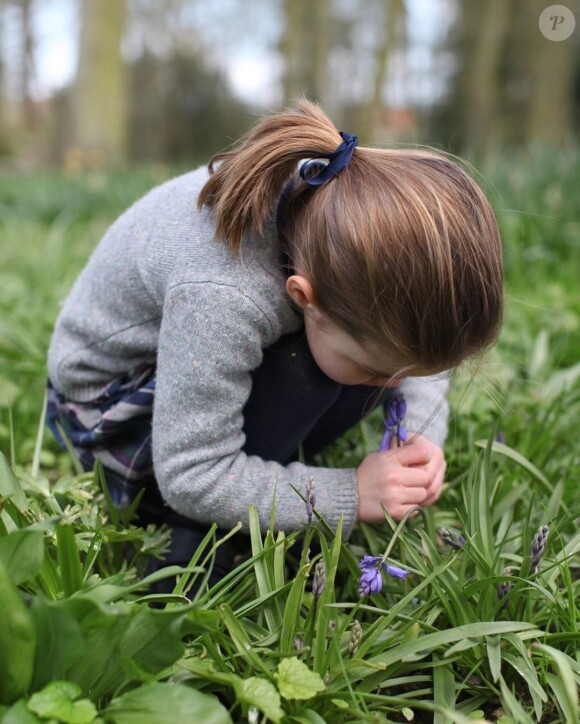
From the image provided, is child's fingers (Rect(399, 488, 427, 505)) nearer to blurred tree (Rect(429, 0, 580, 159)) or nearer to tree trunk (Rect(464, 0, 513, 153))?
blurred tree (Rect(429, 0, 580, 159))

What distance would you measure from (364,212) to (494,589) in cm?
65

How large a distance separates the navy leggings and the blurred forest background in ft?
12.0

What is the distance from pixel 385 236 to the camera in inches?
44.8

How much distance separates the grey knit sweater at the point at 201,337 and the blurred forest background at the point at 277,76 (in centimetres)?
365

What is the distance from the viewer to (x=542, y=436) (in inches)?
69.0

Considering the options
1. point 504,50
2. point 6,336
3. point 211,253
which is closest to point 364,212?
point 211,253

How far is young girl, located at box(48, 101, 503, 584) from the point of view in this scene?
1.16m

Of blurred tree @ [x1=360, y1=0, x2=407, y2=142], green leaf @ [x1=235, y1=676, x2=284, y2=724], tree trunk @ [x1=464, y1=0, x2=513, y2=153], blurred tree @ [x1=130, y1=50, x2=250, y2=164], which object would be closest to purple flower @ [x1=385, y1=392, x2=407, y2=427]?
green leaf @ [x1=235, y1=676, x2=284, y2=724]

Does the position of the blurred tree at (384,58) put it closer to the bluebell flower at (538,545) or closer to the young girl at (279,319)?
the young girl at (279,319)

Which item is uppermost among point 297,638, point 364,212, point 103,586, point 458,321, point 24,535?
point 364,212

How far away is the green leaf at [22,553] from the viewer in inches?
37.8

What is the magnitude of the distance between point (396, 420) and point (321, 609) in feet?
1.33

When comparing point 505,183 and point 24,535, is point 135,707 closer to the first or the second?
point 24,535

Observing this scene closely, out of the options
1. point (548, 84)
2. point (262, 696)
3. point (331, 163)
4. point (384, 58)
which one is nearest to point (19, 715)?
point (262, 696)
